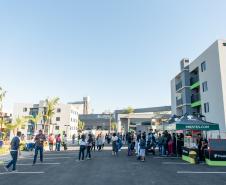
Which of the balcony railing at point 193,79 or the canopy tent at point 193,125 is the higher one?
the balcony railing at point 193,79

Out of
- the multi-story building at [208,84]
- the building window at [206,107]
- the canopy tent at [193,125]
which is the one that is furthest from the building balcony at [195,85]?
the canopy tent at [193,125]

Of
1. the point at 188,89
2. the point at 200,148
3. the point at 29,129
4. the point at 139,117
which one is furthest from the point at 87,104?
the point at 200,148

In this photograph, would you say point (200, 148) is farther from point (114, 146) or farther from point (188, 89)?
point (188, 89)

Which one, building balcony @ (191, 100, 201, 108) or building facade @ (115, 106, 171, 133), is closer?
building balcony @ (191, 100, 201, 108)

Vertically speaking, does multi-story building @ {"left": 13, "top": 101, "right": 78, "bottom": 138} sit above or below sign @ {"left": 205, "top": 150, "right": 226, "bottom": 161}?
above

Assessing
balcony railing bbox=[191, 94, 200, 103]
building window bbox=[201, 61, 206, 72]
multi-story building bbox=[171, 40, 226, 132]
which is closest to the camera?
multi-story building bbox=[171, 40, 226, 132]

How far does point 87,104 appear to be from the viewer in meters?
138

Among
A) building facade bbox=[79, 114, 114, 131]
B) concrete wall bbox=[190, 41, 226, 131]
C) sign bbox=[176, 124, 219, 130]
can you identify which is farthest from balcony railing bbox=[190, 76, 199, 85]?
building facade bbox=[79, 114, 114, 131]

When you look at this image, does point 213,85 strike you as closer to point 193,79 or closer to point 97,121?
point 193,79

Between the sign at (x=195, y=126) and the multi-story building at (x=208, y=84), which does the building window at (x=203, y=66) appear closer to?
the multi-story building at (x=208, y=84)

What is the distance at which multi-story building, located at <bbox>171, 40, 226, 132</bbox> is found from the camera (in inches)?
1061

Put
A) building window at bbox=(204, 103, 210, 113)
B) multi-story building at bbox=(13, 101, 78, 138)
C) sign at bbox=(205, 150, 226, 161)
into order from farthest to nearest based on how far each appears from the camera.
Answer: multi-story building at bbox=(13, 101, 78, 138) → building window at bbox=(204, 103, 210, 113) → sign at bbox=(205, 150, 226, 161)

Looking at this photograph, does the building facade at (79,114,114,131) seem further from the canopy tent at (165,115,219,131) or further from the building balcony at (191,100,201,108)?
the canopy tent at (165,115,219,131)

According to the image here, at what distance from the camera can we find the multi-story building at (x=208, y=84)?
27.0m
